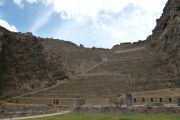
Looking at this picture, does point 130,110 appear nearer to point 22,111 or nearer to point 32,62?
point 22,111

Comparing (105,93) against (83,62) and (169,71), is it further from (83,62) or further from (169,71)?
(83,62)

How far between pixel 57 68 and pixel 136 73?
20.1m

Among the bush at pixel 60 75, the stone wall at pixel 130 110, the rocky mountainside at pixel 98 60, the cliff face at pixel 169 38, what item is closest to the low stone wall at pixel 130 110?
the stone wall at pixel 130 110

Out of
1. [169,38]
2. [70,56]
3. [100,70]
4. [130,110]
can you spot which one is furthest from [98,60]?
[130,110]

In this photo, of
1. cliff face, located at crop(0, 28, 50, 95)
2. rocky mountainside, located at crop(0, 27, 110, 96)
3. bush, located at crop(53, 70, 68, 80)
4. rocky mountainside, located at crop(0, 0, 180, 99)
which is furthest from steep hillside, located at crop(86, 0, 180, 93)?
cliff face, located at crop(0, 28, 50, 95)

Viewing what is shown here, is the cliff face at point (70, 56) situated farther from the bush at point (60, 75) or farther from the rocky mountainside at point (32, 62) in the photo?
the bush at point (60, 75)

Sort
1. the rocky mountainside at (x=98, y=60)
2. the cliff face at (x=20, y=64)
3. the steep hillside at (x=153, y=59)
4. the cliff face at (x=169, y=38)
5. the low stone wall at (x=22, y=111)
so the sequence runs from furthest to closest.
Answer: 1. the cliff face at (x=20, y=64)
2. the cliff face at (x=169, y=38)
3. the rocky mountainside at (x=98, y=60)
4. the steep hillside at (x=153, y=59)
5. the low stone wall at (x=22, y=111)

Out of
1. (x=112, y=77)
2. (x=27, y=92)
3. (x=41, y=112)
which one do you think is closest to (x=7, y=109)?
(x=41, y=112)

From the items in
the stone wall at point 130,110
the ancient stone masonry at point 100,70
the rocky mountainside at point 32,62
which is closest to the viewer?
the stone wall at point 130,110

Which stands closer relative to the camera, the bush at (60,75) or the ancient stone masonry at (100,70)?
the ancient stone masonry at (100,70)

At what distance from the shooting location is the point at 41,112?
37.4 meters

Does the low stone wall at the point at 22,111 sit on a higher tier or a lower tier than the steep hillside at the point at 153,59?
lower

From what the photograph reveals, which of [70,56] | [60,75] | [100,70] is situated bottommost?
[60,75]

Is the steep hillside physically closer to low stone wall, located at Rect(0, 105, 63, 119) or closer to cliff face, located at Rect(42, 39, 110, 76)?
cliff face, located at Rect(42, 39, 110, 76)
